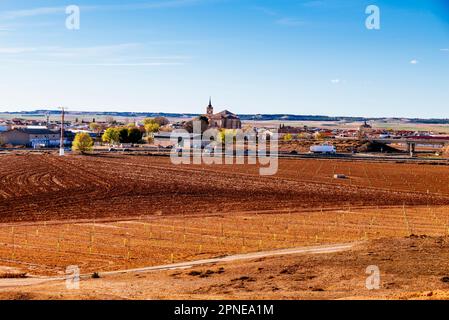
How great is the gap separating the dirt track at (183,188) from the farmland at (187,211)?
113 mm

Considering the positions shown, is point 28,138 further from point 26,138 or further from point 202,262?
point 202,262

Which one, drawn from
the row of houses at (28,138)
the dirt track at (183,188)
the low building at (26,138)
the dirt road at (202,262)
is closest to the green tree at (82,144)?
the dirt track at (183,188)

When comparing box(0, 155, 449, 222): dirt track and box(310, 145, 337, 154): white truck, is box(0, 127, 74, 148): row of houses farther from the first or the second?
box(310, 145, 337, 154): white truck

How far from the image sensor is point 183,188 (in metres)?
54.7

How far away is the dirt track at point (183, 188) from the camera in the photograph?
43.5 m

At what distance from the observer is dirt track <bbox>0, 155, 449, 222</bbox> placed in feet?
143

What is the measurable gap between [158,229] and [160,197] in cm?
1507

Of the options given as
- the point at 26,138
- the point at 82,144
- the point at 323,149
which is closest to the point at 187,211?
the point at 82,144

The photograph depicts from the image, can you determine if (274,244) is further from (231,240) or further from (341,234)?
(341,234)

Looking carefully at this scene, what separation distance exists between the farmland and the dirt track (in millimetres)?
113

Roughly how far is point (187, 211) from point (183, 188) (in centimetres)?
1272

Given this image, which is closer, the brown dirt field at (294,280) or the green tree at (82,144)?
the brown dirt field at (294,280)

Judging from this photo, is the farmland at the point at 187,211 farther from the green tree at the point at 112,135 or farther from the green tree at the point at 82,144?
the green tree at the point at 112,135
